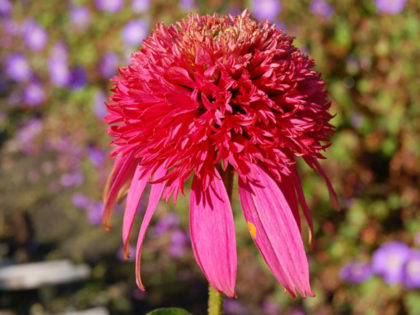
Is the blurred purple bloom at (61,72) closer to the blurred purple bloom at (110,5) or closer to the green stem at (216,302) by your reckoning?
the blurred purple bloom at (110,5)

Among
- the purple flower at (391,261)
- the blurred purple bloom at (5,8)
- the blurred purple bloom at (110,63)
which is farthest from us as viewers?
the blurred purple bloom at (5,8)

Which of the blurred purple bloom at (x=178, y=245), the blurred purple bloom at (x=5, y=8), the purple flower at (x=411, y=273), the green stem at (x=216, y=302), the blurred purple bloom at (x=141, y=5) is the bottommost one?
Answer: the purple flower at (x=411, y=273)

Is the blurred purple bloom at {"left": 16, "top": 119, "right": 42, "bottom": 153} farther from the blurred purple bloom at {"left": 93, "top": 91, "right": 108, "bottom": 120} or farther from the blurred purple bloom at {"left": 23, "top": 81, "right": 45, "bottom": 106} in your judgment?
the blurred purple bloom at {"left": 93, "top": 91, "right": 108, "bottom": 120}

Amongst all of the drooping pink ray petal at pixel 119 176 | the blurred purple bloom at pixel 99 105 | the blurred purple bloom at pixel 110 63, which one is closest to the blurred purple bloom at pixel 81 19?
the blurred purple bloom at pixel 110 63

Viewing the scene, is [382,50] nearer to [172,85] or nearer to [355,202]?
[355,202]

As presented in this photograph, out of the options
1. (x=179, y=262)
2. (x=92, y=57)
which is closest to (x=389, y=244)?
(x=179, y=262)

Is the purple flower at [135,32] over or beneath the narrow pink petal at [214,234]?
over

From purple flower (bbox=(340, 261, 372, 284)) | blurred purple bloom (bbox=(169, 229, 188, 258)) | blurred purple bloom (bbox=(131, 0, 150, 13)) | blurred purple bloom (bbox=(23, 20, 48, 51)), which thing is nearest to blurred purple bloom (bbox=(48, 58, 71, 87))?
blurred purple bloom (bbox=(23, 20, 48, 51))

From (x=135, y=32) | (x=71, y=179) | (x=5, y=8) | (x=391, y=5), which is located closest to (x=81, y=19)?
(x=135, y=32)
